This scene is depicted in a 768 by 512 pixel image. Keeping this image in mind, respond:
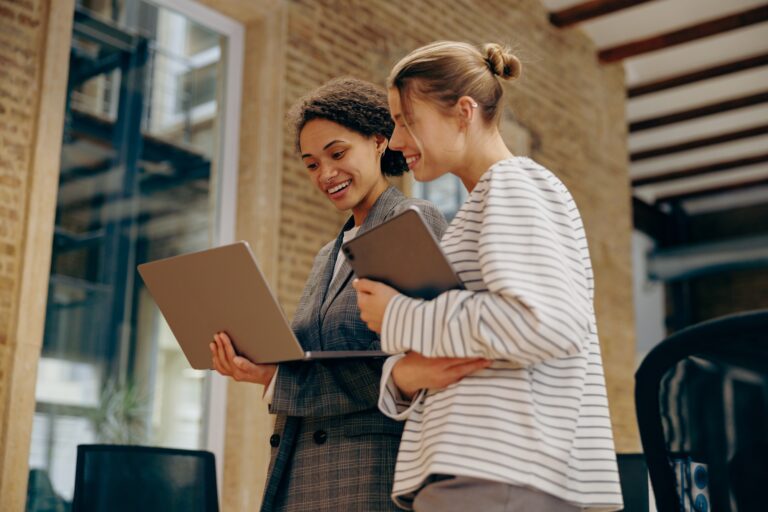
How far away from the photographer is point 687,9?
7.50m

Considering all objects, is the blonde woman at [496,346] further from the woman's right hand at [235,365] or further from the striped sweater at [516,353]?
the woman's right hand at [235,365]

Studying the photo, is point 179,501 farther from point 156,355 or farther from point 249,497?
point 156,355

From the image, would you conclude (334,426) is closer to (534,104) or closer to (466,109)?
(466,109)

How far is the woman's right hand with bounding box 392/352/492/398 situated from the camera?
1.44 meters

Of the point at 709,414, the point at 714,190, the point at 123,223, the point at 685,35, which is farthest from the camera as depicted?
the point at 714,190

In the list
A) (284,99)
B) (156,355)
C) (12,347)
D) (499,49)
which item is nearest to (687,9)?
(284,99)

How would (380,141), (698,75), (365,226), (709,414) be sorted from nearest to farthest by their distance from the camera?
1. (709,414)
2. (365,226)
3. (380,141)
4. (698,75)

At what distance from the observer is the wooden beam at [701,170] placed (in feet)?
35.0

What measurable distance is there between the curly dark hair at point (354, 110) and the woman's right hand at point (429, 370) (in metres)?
0.68

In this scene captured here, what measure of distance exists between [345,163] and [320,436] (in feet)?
1.96

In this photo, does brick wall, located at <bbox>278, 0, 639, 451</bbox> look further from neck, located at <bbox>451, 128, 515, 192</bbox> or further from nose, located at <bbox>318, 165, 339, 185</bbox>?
neck, located at <bbox>451, 128, 515, 192</bbox>

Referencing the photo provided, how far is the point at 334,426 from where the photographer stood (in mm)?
1828

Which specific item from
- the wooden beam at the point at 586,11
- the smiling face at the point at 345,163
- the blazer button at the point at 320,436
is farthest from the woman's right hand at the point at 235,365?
the wooden beam at the point at 586,11

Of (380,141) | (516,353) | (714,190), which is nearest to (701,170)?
(714,190)
